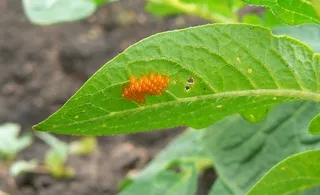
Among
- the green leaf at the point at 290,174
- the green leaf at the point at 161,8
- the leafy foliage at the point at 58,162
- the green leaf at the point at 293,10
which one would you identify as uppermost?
the green leaf at the point at 293,10

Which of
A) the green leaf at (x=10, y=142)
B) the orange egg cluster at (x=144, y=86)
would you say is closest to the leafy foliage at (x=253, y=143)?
the orange egg cluster at (x=144, y=86)

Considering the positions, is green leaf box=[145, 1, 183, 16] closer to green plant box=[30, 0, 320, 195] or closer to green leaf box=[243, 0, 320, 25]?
green plant box=[30, 0, 320, 195]

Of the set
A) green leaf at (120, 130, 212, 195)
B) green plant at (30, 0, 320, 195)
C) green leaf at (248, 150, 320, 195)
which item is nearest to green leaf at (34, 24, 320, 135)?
green plant at (30, 0, 320, 195)

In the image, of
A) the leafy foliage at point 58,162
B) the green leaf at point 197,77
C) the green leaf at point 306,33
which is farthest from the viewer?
the leafy foliage at point 58,162

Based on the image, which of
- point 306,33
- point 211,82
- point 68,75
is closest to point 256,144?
point 306,33

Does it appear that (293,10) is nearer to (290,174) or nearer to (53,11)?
(290,174)

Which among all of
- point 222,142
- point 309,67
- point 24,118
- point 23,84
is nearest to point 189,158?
point 222,142

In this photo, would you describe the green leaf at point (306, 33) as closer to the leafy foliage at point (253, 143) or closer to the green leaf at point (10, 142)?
the leafy foliage at point (253, 143)
